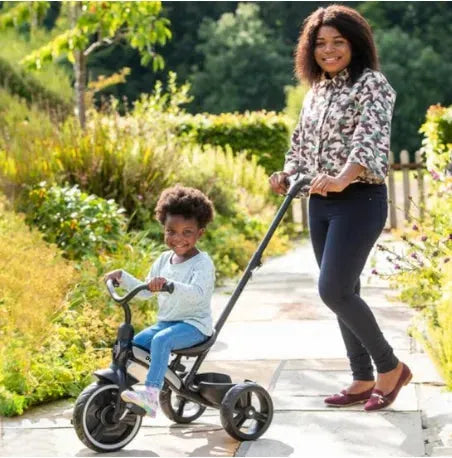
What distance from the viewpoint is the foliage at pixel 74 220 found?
8.74 meters

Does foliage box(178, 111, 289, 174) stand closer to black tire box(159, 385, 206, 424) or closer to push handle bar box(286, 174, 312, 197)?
push handle bar box(286, 174, 312, 197)

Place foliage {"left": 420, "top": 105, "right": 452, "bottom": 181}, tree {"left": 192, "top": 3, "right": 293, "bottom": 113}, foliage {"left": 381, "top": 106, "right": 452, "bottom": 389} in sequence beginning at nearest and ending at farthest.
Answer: foliage {"left": 381, "top": 106, "right": 452, "bottom": 389}, foliage {"left": 420, "top": 105, "right": 452, "bottom": 181}, tree {"left": 192, "top": 3, "right": 293, "bottom": 113}

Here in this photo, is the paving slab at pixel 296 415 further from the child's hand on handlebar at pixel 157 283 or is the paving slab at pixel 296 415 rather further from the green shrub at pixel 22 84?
the green shrub at pixel 22 84

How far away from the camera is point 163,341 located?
15.4 feet

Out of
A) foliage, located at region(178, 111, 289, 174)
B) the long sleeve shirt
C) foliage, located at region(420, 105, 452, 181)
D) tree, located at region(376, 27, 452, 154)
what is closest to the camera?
the long sleeve shirt

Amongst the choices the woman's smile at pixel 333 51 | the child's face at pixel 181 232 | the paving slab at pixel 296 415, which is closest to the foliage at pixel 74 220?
the paving slab at pixel 296 415

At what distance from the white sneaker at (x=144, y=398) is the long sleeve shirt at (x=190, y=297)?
0.44m

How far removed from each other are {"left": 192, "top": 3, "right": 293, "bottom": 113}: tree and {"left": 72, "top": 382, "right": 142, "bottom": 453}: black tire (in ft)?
145

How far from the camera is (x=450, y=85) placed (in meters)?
45.9

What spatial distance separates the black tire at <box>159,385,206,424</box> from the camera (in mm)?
5052

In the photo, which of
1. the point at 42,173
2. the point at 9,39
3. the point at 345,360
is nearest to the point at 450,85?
the point at 9,39

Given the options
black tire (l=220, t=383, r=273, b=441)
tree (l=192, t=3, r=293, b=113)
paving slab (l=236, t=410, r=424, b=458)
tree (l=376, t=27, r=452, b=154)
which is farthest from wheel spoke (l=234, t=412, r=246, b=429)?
tree (l=192, t=3, r=293, b=113)

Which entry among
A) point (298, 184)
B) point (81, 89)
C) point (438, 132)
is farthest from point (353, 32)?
point (81, 89)

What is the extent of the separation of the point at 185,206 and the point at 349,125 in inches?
34.5
